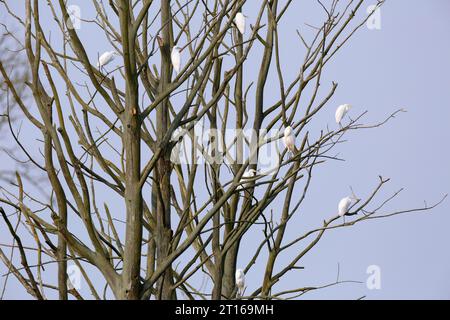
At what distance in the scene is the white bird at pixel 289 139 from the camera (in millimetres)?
2191

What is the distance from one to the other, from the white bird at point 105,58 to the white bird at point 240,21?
500 mm

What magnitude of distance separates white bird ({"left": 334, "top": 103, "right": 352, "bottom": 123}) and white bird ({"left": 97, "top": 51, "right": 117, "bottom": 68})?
0.80 metres

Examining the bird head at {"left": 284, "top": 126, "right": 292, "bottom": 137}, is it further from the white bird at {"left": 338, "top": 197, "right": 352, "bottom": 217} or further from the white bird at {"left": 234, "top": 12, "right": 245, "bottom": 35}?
the white bird at {"left": 234, "top": 12, "right": 245, "bottom": 35}

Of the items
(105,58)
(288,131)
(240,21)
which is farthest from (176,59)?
(240,21)

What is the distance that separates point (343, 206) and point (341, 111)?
419 millimetres

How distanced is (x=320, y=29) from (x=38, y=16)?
108cm

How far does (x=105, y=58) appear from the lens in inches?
90.2

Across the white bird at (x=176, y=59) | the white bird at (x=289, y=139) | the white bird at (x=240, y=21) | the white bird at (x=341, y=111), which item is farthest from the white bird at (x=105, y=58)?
the white bird at (x=341, y=111)

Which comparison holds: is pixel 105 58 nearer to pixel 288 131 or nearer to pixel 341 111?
pixel 288 131

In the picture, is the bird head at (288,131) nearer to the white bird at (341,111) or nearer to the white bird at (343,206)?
the white bird at (343,206)

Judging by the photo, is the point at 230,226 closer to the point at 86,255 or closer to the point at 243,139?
the point at 243,139

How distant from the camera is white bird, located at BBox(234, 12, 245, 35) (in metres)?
2.56

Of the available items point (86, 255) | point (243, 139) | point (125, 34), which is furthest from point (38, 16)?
point (243, 139)

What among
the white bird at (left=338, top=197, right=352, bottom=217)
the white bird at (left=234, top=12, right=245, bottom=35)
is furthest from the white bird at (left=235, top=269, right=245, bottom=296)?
the white bird at (left=234, top=12, right=245, bottom=35)
